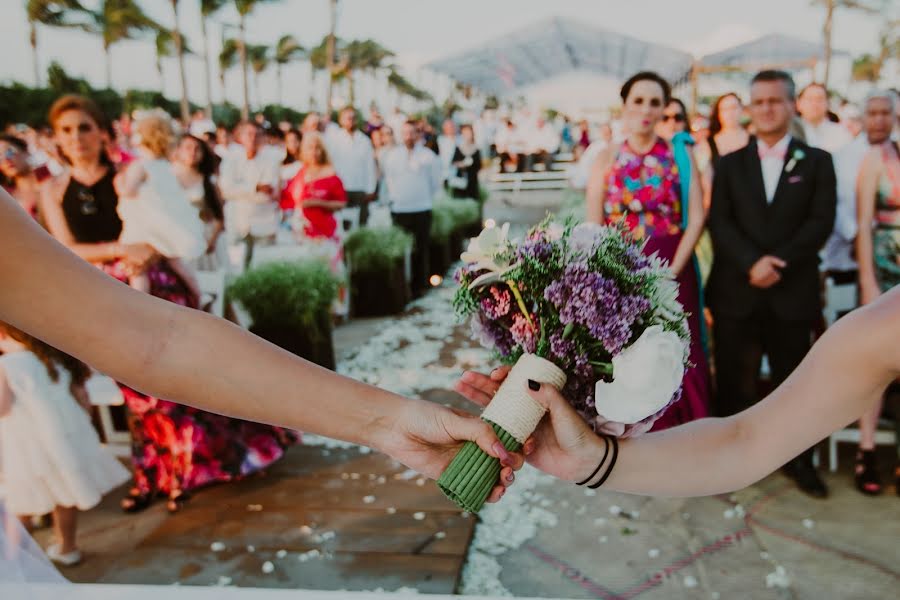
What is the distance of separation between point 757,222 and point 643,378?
9.47 feet

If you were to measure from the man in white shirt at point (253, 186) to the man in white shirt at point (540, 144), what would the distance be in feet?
38.6

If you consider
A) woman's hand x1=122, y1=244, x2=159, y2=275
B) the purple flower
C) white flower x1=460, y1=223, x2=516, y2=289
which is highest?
white flower x1=460, y1=223, x2=516, y2=289

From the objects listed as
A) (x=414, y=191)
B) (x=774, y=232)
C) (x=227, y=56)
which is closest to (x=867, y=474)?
(x=774, y=232)

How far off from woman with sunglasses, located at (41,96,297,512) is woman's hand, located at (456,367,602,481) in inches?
97.1

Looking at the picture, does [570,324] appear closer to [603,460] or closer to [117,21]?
[603,460]

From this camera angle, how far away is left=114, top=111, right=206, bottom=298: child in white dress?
3.72 meters

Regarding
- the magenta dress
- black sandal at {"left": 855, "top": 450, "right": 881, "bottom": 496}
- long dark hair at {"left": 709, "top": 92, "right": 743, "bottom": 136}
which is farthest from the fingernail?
long dark hair at {"left": 709, "top": 92, "right": 743, "bottom": 136}

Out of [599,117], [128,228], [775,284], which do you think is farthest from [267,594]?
[599,117]

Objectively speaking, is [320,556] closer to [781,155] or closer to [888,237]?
[781,155]

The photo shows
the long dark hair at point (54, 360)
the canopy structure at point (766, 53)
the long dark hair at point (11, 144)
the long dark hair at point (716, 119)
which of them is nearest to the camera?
the long dark hair at point (54, 360)

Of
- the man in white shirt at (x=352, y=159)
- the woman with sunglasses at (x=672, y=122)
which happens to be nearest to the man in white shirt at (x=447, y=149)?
the man in white shirt at (x=352, y=159)

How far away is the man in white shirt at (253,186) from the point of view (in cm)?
764

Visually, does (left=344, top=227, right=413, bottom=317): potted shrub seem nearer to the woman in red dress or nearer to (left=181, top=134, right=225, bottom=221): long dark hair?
the woman in red dress

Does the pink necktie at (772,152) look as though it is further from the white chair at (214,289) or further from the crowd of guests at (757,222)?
the white chair at (214,289)
